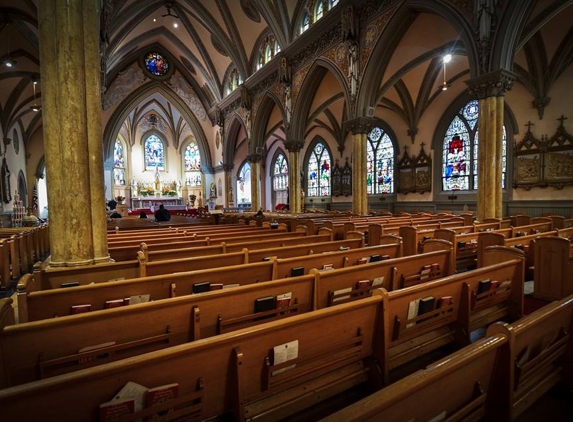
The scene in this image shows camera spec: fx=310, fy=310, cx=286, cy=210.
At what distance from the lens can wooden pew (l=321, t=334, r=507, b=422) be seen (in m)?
1.06

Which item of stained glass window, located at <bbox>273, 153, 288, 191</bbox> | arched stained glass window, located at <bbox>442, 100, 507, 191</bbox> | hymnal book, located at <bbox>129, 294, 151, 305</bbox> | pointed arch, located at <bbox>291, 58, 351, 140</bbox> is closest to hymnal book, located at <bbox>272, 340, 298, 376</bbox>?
hymnal book, located at <bbox>129, 294, 151, 305</bbox>

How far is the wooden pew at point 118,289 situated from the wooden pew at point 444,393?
220 cm

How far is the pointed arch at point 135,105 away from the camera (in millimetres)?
21938

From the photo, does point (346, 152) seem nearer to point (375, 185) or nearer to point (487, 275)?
point (375, 185)

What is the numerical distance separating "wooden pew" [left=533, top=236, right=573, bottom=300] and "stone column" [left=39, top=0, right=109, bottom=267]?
5.74m

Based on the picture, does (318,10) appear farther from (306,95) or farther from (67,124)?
(67,124)

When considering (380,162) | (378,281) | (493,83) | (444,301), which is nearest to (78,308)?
(378,281)

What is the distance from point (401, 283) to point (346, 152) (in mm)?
17500

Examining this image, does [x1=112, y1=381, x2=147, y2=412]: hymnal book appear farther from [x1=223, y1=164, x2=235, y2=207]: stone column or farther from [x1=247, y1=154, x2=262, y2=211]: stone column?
[x1=223, y1=164, x2=235, y2=207]: stone column

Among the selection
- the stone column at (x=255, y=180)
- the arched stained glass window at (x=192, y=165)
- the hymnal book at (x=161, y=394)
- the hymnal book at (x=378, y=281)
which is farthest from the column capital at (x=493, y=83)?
the arched stained glass window at (x=192, y=165)

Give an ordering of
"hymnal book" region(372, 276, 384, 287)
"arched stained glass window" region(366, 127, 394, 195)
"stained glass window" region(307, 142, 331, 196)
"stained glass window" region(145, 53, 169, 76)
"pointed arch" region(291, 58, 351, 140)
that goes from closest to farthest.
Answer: "hymnal book" region(372, 276, 384, 287) → "pointed arch" region(291, 58, 351, 140) → "arched stained glass window" region(366, 127, 394, 195) → "stained glass window" region(307, 142, 331, 196) → "stained glass window" region(145, 53, 169, 76)

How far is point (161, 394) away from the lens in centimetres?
143

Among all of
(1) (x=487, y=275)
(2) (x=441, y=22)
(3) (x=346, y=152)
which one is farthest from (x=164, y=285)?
(3) (x=346, y=152)

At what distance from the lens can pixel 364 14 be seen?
10.9 metres
